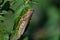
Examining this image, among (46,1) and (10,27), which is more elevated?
(10,27)

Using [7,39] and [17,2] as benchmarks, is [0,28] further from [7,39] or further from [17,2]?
[17,2]

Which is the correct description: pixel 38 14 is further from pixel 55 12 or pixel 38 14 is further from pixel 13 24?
pixel 13 24

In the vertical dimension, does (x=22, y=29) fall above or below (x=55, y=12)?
above

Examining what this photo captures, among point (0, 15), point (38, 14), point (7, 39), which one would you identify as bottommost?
point (38, 14)

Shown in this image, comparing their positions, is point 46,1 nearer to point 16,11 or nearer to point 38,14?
point 38,14

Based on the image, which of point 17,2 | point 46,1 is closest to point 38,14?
point 46,1

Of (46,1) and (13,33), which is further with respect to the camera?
(46,1)

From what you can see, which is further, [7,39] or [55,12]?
[55,12]

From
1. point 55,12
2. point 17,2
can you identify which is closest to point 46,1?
point 55,12
